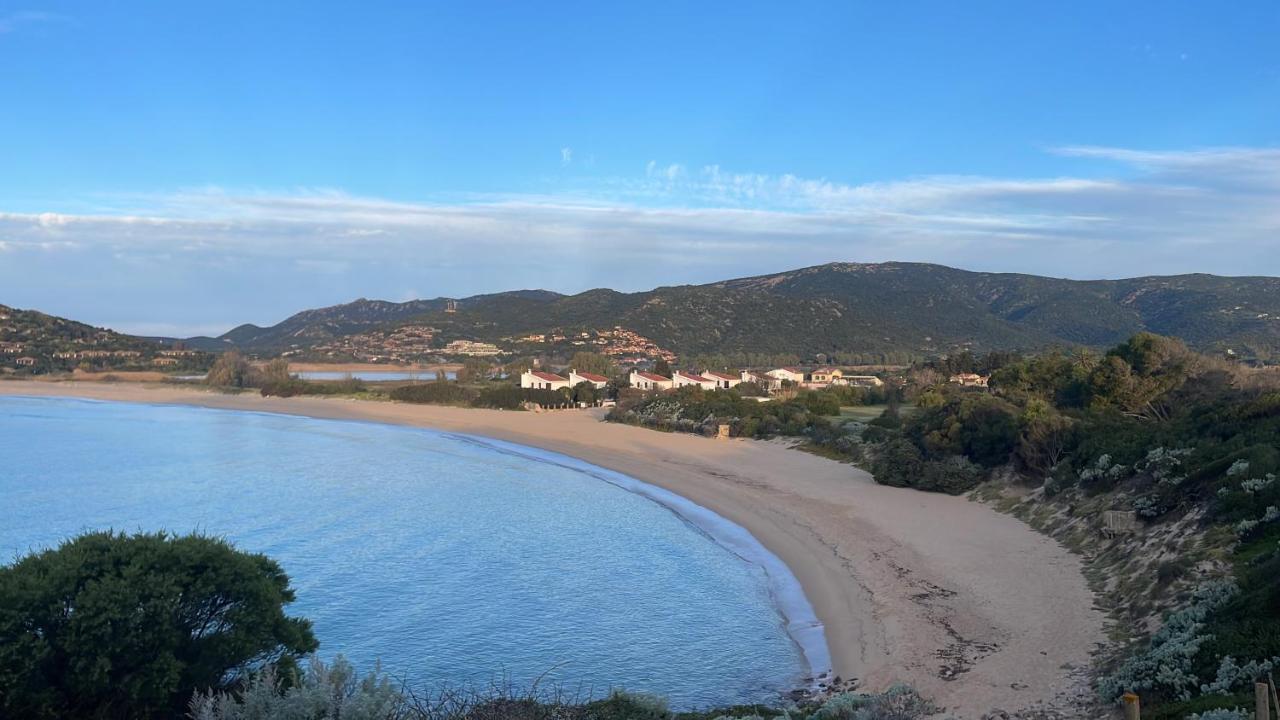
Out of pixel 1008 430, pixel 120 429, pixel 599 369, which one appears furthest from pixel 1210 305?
pixel 120 429

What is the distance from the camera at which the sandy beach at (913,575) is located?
9992mm

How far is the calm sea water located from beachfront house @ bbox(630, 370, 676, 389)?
22315 mm

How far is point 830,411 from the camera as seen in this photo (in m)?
40.5

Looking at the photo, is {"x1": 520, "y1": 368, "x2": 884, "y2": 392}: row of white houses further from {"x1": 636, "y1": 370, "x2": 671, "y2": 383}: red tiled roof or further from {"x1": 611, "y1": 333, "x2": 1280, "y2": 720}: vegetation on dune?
{"x1": 611, "y1": 333, "x2": 1280, "y2": 720}: vegetation on dune

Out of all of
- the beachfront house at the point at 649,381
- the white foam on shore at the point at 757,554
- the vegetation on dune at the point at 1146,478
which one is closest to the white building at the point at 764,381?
the beachfront house at the point at 649,381

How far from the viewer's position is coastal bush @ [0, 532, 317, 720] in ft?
22.4

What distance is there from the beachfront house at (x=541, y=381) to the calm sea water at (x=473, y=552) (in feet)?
82.4

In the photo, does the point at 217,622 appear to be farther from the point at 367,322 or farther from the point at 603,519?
the point at 367,322

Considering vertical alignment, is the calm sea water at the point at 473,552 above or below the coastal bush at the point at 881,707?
below

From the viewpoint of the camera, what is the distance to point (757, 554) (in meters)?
17.6

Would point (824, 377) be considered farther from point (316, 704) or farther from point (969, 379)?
point (316, 704)

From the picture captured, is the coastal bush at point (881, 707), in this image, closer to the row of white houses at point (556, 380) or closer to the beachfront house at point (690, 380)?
the beachfront house at point (690, 380)

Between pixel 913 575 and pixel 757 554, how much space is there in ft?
11.9

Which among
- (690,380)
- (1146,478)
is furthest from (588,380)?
(1146,478)
